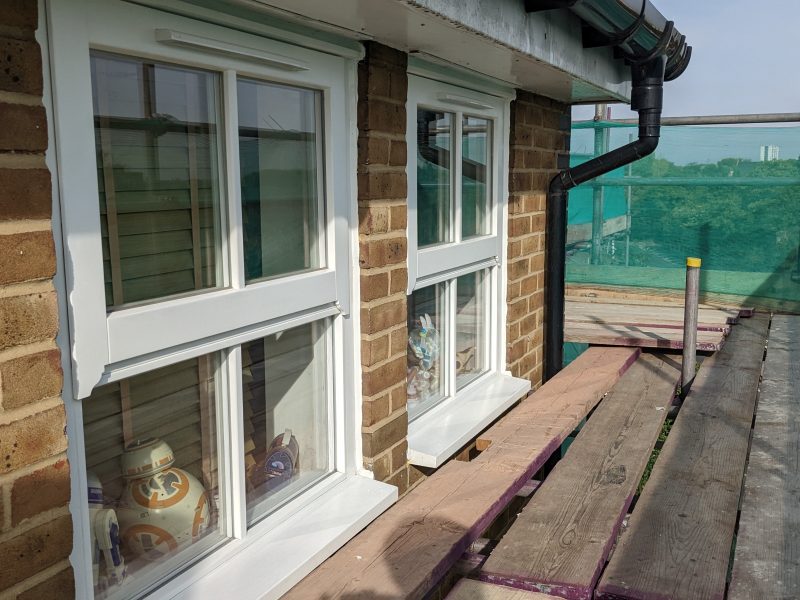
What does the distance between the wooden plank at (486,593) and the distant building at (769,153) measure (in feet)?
18.8

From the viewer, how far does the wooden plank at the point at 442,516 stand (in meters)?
2.19

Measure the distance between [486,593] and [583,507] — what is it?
72 cm

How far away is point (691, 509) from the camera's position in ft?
9.28

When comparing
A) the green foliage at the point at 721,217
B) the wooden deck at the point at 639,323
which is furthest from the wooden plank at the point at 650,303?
the green foliage at the point at 721,217

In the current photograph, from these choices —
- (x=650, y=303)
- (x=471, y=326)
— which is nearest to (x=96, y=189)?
(x=471, y=326)

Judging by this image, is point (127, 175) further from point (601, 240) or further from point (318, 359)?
point (601, 240)

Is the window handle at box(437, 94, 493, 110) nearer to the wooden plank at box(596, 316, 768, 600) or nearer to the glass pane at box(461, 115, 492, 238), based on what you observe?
the glass pane at box(461, 115, 492, 238)

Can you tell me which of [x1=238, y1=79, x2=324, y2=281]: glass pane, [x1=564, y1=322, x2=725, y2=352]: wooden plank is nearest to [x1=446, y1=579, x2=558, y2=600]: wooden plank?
[x1=238, y1=79, x2=324, y2=281]: glass pane

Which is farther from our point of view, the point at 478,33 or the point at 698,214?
the point at 698,214

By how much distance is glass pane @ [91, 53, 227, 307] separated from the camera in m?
1.76

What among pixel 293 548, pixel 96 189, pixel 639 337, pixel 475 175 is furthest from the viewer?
pixel 639 337

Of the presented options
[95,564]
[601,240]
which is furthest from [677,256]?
[95,564]

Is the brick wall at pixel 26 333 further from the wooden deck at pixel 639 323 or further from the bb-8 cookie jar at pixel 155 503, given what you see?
the wooden deck at pixel 639 323

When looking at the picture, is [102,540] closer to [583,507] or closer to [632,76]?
[583,507]
